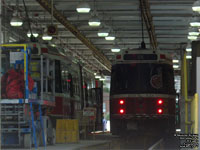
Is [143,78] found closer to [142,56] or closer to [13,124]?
[142,56]

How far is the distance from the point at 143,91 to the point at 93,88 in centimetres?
1573

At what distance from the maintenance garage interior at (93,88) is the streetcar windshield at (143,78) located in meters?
0.04

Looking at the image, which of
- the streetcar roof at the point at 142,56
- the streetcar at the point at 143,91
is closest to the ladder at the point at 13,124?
the streetcar at the point at 143,91

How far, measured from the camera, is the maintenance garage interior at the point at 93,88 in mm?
16094

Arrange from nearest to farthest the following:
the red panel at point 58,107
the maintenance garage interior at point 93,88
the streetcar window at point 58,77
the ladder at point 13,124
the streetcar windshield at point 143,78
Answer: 1. the maintenance garage interior at point 93,88
2. the ladder at point 13,124
3. the red panel at point 58,107
4. the streetcar window at point 58,77
5. the streetcar windshield at point 143,78

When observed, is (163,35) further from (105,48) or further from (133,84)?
(133,84)

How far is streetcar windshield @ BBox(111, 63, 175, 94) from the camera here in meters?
22.0

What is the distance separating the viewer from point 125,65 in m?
22.3

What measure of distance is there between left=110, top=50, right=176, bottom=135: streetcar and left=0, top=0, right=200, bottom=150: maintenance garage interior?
0.12ft

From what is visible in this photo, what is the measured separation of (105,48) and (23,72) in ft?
98.1

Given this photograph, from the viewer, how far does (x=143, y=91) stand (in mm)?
22031

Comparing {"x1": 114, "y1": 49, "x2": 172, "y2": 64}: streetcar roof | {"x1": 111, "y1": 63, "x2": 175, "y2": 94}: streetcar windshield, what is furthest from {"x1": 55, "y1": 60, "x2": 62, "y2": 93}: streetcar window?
{"x1": 114, "y1": 49, "x2": 172, "y2": 64}: streetcar roof

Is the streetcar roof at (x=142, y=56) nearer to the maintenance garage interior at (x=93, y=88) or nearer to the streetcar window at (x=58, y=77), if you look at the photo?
the maintenance garage interior at (x=93, y=88)

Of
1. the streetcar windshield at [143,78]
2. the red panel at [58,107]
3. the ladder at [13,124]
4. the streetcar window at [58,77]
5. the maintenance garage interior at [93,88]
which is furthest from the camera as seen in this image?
the streetcar windshield at [143,78]
